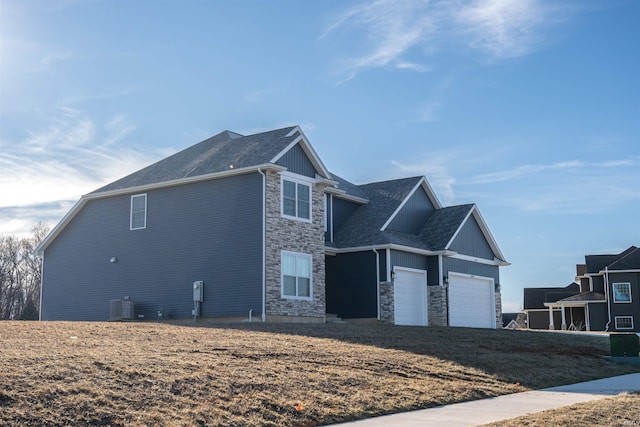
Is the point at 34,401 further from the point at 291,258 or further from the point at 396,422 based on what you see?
the point at 291,258

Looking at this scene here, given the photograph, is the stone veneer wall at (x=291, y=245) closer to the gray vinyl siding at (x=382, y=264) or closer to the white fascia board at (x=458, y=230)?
the gray vinyl siding at (x=382, y=264)

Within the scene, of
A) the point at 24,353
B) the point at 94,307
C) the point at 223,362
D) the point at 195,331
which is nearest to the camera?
the point at 24,353

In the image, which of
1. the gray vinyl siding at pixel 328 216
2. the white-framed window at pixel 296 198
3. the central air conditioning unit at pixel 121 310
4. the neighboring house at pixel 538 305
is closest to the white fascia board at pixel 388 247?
the gray vinyl siding at pixel 328 216

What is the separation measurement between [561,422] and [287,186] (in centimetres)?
1787

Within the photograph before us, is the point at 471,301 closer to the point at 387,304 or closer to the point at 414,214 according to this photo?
the point at 414,214

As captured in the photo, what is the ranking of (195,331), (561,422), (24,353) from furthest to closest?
(195,331)
(24,353)
(561,422)

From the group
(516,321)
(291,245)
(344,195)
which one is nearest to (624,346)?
(291,245)

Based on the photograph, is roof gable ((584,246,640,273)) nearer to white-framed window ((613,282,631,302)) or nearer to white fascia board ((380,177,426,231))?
white-framed window ((613,282,631,302))

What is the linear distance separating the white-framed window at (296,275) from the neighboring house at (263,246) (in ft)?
0.12

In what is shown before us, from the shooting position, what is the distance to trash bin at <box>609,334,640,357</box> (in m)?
21.4

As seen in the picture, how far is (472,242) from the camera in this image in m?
34.9

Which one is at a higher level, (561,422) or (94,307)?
(94,307)

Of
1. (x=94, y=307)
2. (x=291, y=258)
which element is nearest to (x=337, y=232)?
(x=291, y=258)

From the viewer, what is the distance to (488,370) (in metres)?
16.9
